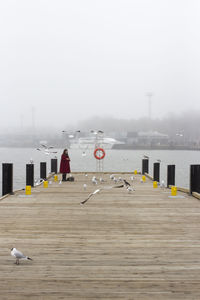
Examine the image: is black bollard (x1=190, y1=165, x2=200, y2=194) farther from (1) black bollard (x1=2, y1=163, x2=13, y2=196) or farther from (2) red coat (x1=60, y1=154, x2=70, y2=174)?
(2) red coat (x1=60, y1=154, x2=70, y2=174)

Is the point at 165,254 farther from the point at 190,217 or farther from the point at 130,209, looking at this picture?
the point at 130,209

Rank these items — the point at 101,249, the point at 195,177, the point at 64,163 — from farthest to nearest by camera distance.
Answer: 1. the point at 64,163
2. the point at 195,177
3. the point at 101,249

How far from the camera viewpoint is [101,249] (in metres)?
5.76

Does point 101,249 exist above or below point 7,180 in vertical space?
below

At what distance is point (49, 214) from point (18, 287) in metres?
4.61

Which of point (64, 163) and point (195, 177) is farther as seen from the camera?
point (64, 163)

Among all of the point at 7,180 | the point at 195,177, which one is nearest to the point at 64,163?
the point at 7,180

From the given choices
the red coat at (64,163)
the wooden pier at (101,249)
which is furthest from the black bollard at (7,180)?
the red coat at (64,163)

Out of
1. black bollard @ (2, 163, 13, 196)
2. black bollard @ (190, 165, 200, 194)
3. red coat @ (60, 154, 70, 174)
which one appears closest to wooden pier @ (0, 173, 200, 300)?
black bollard @ (190, 165, 200, 194)

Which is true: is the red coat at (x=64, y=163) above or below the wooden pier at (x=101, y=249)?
above

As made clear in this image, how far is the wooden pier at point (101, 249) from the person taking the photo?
416 centimetres

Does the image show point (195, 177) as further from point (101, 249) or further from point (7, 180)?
point (101, 249)

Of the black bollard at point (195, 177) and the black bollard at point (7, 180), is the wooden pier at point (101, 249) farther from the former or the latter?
the black bollard at point (7, 180)

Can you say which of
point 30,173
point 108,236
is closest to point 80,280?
point 108,236
